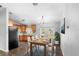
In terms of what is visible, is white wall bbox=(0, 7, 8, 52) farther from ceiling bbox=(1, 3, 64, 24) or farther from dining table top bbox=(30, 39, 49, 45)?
dining table top bbox=(30, 39, 49, 45)

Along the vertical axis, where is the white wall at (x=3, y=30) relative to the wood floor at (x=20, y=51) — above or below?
above

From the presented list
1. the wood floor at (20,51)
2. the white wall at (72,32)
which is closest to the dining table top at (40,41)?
the wood floor at (20,51)

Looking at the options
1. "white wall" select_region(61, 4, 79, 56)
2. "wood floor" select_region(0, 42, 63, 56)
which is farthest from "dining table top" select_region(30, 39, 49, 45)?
"white wall" select_region(61, 4, 79, 56)

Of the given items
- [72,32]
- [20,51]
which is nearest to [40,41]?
[20,51]

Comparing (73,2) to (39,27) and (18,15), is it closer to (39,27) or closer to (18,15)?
(39,27)

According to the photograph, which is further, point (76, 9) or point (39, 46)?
point (39, 46)

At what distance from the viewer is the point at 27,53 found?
1433 millimetres

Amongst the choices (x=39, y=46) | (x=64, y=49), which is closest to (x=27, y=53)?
(x=39, y=46)

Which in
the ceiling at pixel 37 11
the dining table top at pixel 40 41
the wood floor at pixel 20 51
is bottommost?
the wood floor at pixel 20 51

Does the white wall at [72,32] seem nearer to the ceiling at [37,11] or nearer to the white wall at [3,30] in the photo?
the ceiling at [37,11]

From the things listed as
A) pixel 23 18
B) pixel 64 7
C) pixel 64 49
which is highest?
pixel 64 7

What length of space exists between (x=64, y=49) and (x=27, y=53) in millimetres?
438

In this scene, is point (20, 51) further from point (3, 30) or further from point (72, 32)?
point (72, 32)

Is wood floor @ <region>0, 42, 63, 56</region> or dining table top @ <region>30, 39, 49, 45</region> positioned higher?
dining table top @ <region>30, 39, 49, 45</region>
